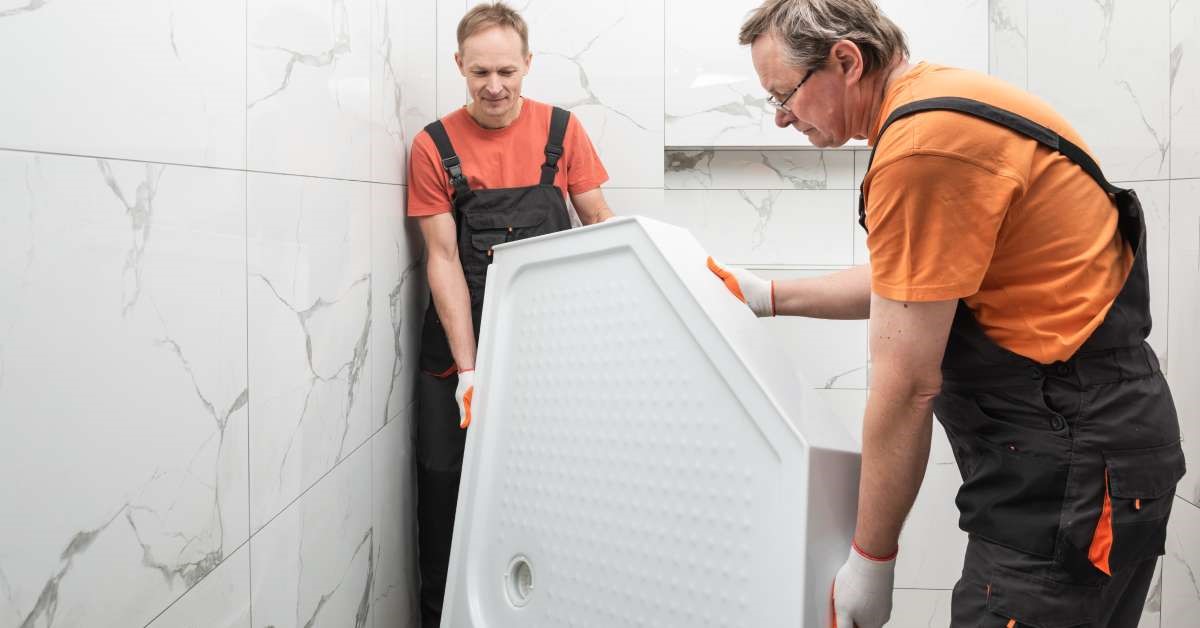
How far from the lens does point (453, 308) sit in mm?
1804

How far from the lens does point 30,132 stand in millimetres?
646

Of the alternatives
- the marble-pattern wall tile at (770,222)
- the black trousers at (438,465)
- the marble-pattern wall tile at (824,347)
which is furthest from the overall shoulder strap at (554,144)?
the marble-pattern wall tile at (824,347)

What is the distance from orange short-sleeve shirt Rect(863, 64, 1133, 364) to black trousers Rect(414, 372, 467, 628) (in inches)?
49.5

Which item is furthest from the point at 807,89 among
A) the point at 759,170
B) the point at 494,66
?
the point at 759,170

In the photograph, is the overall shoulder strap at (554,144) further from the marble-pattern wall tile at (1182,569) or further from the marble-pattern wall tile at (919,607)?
the marble-pattern wall tile at (919,607)

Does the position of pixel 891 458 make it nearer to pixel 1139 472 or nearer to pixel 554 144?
pixel 1139 472

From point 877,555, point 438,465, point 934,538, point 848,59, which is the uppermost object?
point 848,59

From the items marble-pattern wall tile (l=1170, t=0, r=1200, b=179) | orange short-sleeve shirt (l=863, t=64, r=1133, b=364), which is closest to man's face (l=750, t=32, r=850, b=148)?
orange short-sleeve shirt (l=863, t=64, r=1133, b=364)

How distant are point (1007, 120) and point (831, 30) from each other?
0.83 ft

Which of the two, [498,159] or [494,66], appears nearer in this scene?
[494,66]

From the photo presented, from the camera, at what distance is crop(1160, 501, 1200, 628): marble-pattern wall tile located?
1438mm

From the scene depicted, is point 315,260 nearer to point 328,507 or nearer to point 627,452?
point 328,507

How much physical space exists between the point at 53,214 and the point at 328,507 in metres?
0.84

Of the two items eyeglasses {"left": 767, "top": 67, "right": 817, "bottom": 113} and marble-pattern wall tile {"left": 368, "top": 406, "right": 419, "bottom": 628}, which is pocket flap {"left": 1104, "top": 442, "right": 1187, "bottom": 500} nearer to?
eyeglasses {"left": 767, "top": 67, "right": 817, "bottom": 113}
